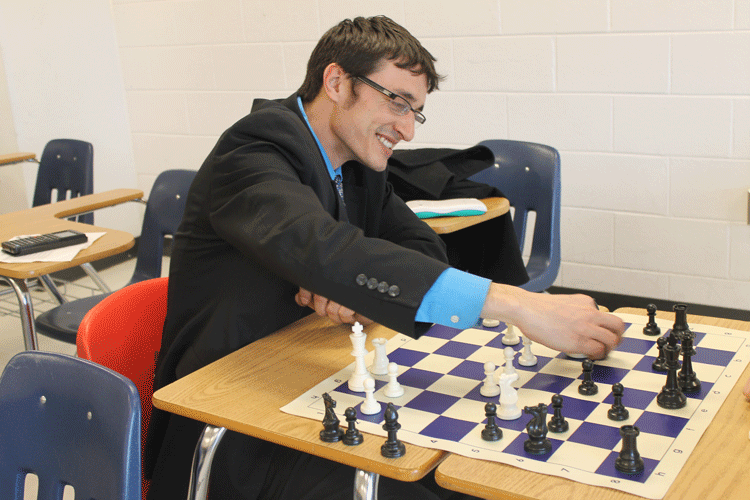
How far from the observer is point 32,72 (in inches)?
182

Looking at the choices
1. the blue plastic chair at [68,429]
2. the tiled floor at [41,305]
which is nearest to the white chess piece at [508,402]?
the blue plastic chair at [68,429]

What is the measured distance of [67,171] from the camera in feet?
13.0

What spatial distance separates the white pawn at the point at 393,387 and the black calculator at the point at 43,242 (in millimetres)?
1836

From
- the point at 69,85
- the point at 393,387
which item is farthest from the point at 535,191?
the point at 69,85

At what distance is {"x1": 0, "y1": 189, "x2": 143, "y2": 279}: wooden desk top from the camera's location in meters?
2.49

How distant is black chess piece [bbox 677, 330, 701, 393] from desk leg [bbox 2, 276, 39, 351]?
84.3 inches

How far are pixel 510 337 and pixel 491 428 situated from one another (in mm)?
402

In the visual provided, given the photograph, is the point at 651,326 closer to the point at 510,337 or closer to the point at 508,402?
the point at 510,337

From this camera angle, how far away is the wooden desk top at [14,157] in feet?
13.7

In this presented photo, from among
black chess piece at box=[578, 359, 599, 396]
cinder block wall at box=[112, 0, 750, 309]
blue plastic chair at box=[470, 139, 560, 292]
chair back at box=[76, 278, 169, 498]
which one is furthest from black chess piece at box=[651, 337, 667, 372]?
cinder block wall at box=[112, 0, 750, 309]

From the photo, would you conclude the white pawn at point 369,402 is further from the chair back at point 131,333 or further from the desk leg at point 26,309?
the desk leg at point 26,309

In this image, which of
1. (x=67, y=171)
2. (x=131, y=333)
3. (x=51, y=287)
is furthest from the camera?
(x=67, y=171)

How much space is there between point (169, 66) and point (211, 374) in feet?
12.6

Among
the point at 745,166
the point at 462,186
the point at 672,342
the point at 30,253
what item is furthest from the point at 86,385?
the point at 745,166
